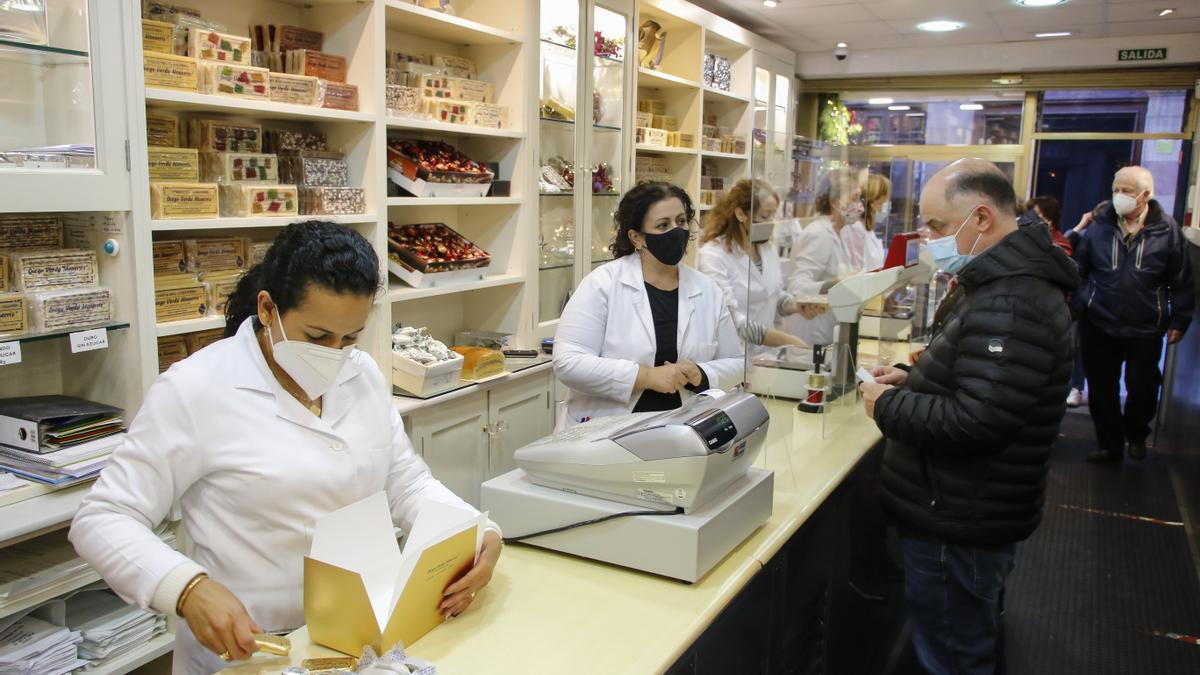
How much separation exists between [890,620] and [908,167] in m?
1.88

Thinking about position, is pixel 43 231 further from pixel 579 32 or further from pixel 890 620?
pixel 890 620

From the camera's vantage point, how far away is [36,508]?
81.4 inches

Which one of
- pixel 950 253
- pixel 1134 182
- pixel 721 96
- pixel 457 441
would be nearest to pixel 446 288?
pixel 457 441

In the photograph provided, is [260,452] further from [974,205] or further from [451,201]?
[451,201]

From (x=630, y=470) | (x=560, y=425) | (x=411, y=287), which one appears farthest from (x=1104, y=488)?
(x=630, y=470)

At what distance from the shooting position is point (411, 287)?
341 cm

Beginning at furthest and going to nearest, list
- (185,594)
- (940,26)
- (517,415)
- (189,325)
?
1. (940,26)
2. (517,415)
3. (189,325)
4. (185,594)

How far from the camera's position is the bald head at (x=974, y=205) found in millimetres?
2092

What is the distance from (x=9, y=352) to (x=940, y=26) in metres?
6.04

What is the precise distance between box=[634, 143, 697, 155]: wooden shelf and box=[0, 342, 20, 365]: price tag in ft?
10.7

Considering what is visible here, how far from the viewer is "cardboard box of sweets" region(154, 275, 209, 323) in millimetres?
2490

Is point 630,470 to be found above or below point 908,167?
below

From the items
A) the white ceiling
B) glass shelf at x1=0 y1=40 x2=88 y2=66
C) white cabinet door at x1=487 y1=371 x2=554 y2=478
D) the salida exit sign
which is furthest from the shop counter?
the salida exit sign

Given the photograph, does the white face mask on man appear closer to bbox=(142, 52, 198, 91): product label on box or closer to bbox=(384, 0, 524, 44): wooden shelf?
bbox=(142, 52, 198, 91): product label on box
